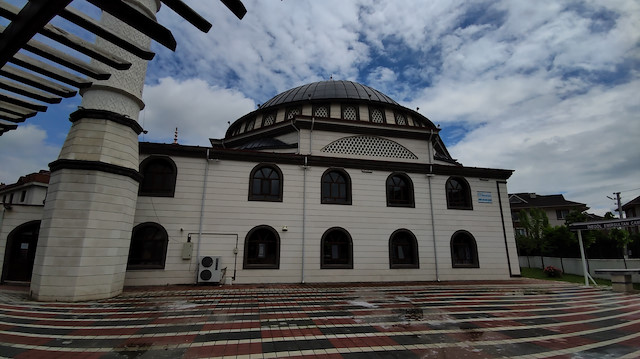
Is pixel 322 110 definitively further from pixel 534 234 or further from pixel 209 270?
pixel 534 234

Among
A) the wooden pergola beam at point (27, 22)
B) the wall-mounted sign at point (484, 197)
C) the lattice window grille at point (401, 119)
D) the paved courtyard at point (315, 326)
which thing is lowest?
the paved courtyard at point (315, 326)

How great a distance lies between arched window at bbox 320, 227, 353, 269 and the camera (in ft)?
42.3

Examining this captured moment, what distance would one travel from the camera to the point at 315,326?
616 cm

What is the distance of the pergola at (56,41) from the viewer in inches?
67.9

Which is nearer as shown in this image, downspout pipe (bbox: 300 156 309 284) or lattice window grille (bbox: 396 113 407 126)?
downspout pipe (bbox: 300 156 309 284)

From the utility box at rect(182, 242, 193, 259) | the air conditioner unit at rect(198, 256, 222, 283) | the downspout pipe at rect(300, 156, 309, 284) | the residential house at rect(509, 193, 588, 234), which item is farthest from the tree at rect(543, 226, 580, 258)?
the utility box at rect(182, 242, 193, 259)

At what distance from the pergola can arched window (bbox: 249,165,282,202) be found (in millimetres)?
9466

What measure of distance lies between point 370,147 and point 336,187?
11.3ft

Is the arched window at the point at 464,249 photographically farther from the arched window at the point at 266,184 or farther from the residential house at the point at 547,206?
the residential house at the point at 547,206

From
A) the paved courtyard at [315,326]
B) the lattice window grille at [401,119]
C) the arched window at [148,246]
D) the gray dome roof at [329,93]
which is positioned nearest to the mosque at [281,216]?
the arched window at [148,246]

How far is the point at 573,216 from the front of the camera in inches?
872

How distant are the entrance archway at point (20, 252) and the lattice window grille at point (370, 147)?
43.4ft

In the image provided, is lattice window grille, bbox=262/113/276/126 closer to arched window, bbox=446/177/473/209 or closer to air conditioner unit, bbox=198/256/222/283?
air conditioner unit, bbox=198/256/222/283

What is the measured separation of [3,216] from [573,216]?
33.4 m
